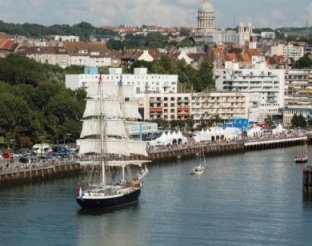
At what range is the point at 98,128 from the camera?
137 ft

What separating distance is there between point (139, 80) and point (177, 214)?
1312 inches

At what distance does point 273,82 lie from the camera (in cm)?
7625

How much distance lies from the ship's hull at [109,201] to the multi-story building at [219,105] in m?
29.3

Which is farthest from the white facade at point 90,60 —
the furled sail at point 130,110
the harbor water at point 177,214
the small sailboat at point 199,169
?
the harbor water at point 177,214

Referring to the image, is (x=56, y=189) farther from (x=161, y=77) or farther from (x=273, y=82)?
(x=273, y=82)

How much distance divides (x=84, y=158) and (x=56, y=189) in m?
4.56

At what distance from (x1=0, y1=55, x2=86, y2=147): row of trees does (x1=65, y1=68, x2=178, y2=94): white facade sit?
2.00 m

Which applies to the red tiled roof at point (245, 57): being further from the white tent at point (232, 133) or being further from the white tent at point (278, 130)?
the white tent at point (232, 133)

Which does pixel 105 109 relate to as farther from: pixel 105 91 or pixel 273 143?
pixel 273 143

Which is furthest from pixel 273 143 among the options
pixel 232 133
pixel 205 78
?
pixel 205 78

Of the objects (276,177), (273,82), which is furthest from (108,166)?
(273,82)

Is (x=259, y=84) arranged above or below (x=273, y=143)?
above

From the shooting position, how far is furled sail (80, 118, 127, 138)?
137 feet

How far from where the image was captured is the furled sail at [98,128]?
41.8m
